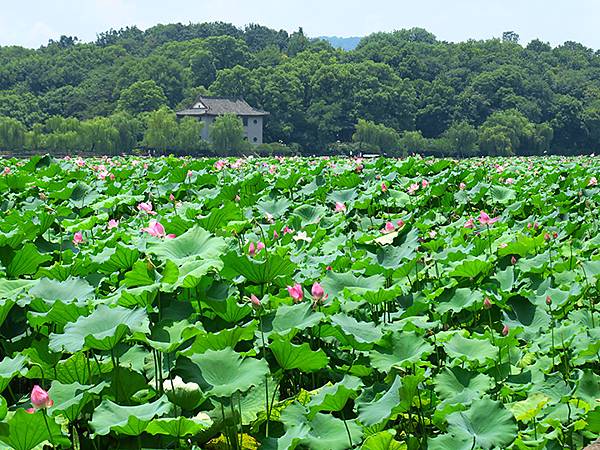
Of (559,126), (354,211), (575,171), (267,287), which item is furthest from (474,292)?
(559,126)

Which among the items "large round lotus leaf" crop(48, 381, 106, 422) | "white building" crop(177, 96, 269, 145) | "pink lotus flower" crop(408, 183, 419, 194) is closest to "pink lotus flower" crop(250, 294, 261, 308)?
"large round lotus leaf" crop(48, 381, 106, 422)

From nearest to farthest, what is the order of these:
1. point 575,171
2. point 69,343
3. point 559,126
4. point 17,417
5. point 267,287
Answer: point 17,417 < point 69,343 < point 267,287 < point 575,171 < point 559,126

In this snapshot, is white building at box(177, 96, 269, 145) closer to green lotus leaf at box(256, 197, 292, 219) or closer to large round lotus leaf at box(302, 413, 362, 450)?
green lotus leaf at box(256, 197, 292, 219)

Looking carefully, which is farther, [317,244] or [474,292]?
[317,244]

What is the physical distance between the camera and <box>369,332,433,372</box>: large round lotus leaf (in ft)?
6.32

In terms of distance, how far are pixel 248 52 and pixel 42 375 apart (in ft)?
323

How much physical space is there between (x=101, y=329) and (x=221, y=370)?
0.30 m

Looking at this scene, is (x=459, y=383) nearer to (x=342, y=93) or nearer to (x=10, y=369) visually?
(x=10, y=369)

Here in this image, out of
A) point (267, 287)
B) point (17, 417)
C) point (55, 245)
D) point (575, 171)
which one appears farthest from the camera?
point (575, 171)

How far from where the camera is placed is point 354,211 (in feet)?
15.3

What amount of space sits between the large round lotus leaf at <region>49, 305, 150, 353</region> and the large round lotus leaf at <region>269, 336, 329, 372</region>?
0.28 meters

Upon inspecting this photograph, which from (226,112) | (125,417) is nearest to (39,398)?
(125,417)

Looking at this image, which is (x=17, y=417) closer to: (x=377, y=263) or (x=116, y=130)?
(x=377, y=263)

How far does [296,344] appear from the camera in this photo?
223 centimetres
